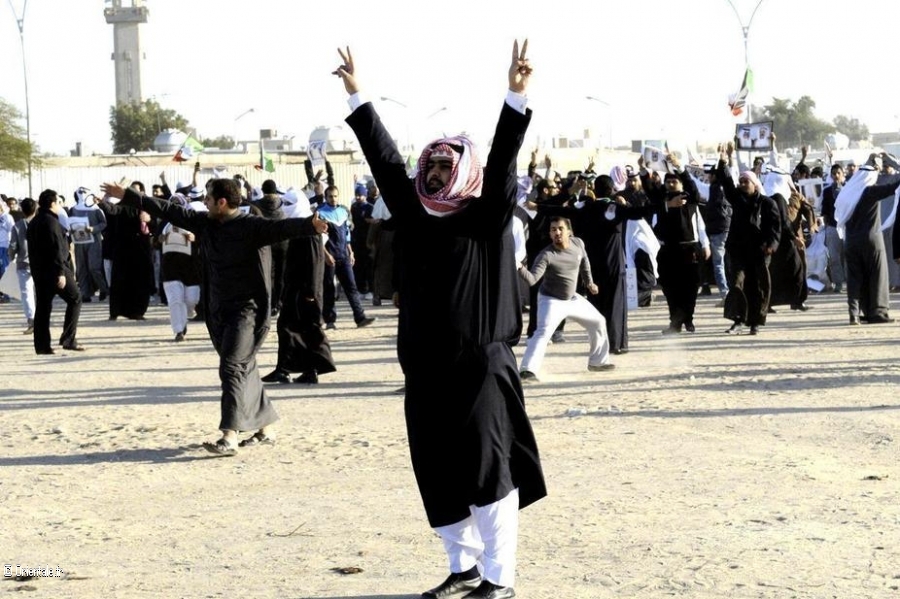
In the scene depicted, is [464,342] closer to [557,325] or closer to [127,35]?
[557,325]

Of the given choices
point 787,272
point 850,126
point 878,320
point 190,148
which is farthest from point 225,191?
point 850,126

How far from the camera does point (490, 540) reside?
5.66m

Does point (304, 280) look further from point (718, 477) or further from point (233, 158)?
point (233, 158)

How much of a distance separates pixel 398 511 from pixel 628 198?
12.5 m

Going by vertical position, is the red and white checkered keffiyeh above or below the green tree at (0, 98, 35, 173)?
below

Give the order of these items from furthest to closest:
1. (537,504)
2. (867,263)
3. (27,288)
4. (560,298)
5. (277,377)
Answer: (27,288) → (867,263) → (277,377) → (560,298) → (537,504)

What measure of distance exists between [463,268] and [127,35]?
118m

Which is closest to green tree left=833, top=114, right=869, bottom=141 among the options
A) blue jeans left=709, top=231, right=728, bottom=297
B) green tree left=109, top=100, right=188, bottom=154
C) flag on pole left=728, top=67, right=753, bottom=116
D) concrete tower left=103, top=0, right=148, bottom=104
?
concrete tower left=103, top=0, right=148, bottom=104

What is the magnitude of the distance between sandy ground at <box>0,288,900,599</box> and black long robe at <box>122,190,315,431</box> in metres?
0.31

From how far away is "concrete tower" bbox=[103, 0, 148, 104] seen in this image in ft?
381

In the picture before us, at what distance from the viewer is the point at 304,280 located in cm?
1314

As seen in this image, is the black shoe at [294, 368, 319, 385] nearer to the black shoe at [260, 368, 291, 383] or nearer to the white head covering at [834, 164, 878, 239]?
the black shoe at [260, 368, 291, 383]

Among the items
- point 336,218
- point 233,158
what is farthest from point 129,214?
point 233,158

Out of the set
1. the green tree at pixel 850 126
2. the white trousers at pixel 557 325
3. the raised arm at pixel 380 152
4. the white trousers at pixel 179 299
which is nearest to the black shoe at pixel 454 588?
the raised arm at pixel 380 152
